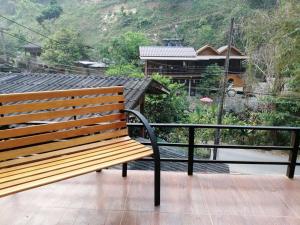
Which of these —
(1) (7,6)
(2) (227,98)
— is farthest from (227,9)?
(1) (7,6)

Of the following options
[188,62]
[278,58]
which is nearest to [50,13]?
[188,62]

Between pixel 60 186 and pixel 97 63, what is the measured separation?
16.7 meters

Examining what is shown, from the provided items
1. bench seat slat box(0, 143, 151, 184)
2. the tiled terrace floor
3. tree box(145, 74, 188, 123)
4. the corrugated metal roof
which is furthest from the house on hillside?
bench seat slat box(0, 143, 151, 184)

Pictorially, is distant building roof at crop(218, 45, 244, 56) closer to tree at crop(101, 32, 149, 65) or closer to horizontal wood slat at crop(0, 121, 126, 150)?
tree at crop(101, 32, 149, 65)

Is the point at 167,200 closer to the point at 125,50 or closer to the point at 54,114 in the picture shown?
the point at 54,114

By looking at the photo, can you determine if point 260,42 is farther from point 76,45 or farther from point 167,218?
point 167,218

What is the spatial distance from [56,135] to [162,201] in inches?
34.8

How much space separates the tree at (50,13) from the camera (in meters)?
23.9

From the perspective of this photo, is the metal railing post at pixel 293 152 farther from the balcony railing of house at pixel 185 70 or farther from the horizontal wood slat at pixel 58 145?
the balcony railing of house at pixel 185 70

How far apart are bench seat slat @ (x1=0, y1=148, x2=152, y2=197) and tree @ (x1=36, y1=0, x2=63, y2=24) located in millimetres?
24672

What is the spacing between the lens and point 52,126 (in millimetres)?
2002

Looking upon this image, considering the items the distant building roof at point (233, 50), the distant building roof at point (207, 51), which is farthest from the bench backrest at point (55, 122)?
the distant building roof at point (207, 51)

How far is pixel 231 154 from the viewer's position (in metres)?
11.0

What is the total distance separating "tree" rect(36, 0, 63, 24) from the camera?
23922 mm
